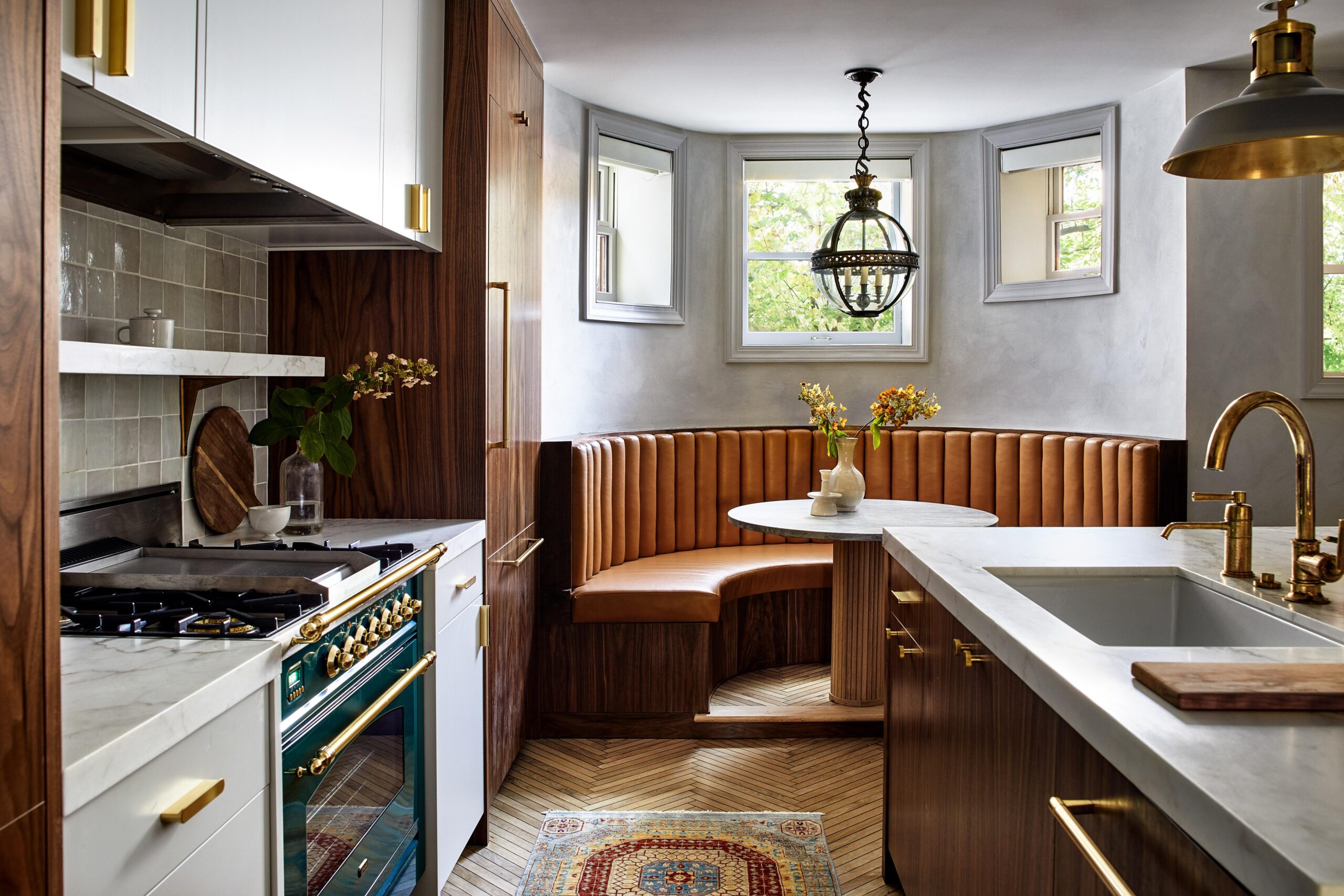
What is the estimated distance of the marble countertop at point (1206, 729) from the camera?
0.74 meters

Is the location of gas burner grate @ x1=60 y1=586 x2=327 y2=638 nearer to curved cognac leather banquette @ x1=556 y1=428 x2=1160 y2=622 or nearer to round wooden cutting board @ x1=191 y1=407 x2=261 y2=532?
round wooden cutting board @ x1=191 y1=407 x2=261 y2=532

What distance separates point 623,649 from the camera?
3494 millimetres

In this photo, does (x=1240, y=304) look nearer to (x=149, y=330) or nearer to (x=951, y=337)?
(x=951, y=337)

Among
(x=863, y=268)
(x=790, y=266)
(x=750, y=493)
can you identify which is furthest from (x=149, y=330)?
(x=790, y=266)

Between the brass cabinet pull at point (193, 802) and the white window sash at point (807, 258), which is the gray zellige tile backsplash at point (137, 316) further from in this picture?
the white window sash at point (807, 258)

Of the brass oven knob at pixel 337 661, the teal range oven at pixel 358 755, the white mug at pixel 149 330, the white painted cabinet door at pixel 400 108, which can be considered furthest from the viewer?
the white painted cabinet door at pixel 400 108

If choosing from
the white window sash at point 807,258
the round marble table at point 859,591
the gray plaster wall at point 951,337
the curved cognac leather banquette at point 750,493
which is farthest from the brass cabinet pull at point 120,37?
the white window sash at point 807,258

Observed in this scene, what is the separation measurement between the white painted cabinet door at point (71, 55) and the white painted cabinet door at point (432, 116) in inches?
51.5

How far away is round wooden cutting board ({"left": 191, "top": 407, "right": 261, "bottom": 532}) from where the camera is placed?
88.9 inches

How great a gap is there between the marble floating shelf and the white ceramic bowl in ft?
1.07

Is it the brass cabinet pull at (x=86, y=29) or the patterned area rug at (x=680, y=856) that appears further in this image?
the patterned area rug at (x=680, y=856)

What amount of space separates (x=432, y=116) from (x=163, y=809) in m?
1.94

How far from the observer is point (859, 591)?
11.5 feet

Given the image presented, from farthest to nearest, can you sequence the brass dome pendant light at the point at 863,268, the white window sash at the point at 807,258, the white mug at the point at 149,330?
the white window sash at the point at 807,258 < the brass dome pendant light at the point at 863,268 < the white mug at the point at 149,330
